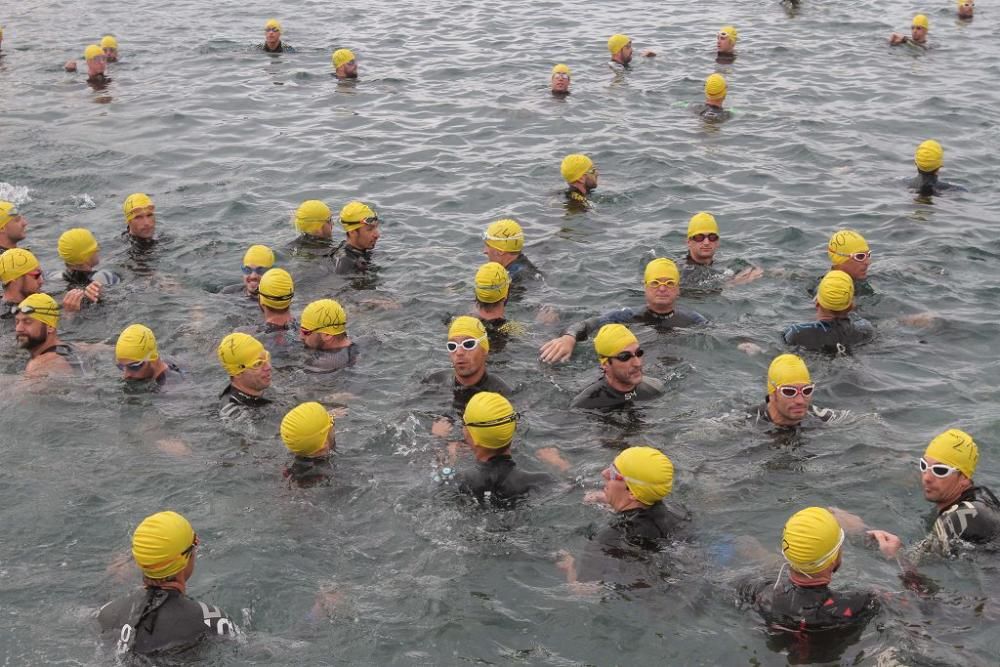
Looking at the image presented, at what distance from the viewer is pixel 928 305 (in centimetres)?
1427

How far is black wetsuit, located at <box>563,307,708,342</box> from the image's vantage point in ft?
43.9

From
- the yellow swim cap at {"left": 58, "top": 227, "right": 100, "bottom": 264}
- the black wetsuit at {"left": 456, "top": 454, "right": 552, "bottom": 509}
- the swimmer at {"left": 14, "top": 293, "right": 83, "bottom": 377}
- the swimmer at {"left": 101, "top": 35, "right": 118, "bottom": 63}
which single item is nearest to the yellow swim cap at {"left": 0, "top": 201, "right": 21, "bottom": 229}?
the yellow swim cap at {"left": 58, "top": 227, "right": 100, "bottom": 264}

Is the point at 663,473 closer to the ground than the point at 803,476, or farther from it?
farther from it

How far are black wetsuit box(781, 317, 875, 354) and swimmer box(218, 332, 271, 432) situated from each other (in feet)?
22.8

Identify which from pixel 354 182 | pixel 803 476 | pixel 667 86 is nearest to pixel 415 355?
pixel 803 476

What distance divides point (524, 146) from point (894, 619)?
1505cm

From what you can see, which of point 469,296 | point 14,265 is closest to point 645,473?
point 469,296

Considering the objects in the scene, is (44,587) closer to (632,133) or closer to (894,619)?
(894,619)

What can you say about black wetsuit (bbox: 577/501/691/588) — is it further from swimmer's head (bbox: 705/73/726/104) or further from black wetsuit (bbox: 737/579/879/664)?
swimmer's head (bbox: 705/73/726/104)

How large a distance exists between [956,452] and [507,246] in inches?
306

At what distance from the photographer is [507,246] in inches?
586

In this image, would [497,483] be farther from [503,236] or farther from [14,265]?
[14,265]

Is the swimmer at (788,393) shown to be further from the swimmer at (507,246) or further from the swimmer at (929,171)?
the swimmer at (929,171)

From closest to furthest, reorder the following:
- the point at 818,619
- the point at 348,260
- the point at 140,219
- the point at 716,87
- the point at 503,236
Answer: the point at 818,619
the point at 503,236
the point at 348,260
the point at 140,219
the point at 716,87
